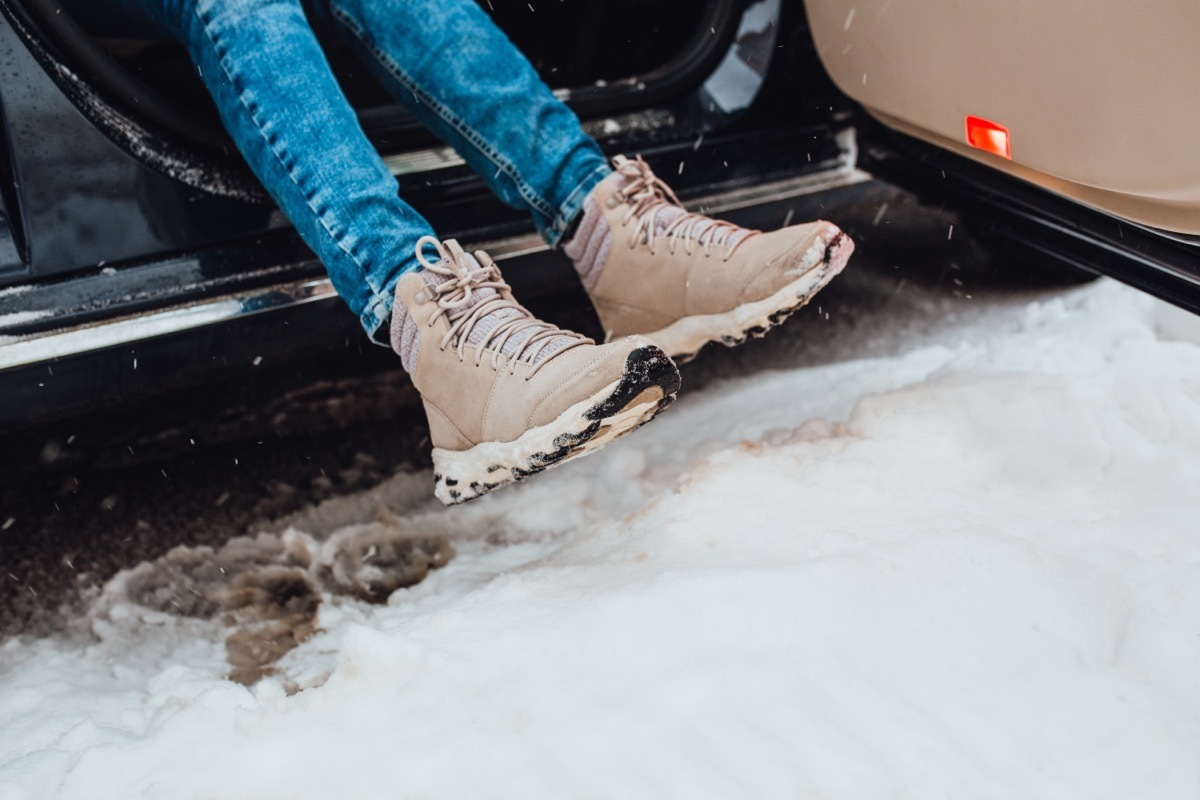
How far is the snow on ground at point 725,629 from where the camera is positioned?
74 cm

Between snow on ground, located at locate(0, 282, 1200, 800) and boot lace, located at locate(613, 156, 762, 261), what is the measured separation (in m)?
0.28

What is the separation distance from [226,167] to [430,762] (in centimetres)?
76

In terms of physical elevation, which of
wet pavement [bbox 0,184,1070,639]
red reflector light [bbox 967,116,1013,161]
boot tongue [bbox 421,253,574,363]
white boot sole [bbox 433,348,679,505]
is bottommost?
wet pavement [bbox 0,184,1070,639]

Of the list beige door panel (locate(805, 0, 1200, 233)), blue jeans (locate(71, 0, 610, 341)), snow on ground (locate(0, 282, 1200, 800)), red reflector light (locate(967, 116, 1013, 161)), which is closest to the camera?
snow on ground (locate(0, 282, 1200, 800))

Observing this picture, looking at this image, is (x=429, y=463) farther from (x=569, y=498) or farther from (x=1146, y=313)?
(x=1146, y=313)

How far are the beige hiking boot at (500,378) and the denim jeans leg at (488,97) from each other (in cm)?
16

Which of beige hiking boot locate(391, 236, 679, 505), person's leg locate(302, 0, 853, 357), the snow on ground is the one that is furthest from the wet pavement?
beige hiking boot locate(391, 236, 679, 505)

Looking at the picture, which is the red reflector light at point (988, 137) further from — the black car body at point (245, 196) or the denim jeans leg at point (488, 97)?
the denim jeans leg at point (488, 97)

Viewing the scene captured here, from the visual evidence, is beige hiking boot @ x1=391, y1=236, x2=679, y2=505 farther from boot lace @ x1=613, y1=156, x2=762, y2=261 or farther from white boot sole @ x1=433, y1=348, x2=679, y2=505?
boot lace @ x1=613, y1=156, x2=762, y2=261

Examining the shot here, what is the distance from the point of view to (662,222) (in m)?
1.10

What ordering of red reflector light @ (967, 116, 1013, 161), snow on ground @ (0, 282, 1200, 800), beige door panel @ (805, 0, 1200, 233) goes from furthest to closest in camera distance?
red reflector light @ (967, 116, 1013, 161) → beige door panel @ (805, 0, 1200, 233) → snow on ground @ (0, 282, 1200, 800)

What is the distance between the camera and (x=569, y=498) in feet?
4.21

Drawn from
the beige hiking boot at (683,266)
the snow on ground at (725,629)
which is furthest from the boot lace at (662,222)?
the snow on ground at (725,629)

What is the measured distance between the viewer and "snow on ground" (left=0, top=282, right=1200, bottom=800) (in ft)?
2.44
